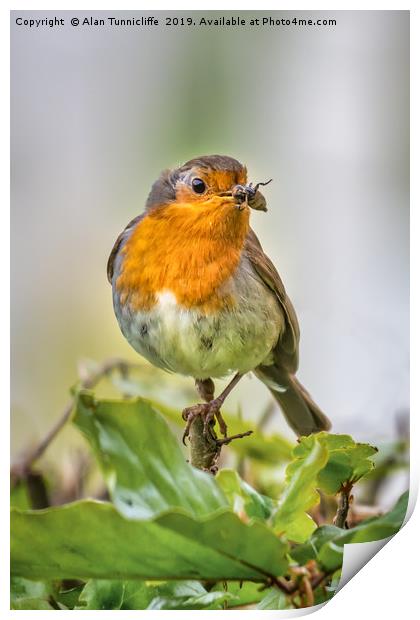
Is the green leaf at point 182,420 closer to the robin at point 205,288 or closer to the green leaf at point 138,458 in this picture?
the robin at point 205,288

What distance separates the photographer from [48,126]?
109 cm

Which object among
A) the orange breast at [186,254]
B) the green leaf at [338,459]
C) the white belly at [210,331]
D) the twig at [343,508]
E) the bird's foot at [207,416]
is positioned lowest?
the twig at [343,508]

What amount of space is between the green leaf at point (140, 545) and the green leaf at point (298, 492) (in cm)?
4

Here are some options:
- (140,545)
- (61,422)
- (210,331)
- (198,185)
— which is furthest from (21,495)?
(198,185)

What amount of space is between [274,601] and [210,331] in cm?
34

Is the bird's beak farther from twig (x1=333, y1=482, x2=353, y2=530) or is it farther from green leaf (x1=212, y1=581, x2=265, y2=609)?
green leaf (x1=212, y1=581, x2=265, y2=609)

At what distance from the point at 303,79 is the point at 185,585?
642 mm

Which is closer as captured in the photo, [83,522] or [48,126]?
[83,522]

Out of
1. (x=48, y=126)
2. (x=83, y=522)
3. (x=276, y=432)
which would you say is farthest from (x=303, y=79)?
(x=83, y=522)

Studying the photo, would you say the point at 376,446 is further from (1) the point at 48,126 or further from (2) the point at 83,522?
(1) the point at 48,126

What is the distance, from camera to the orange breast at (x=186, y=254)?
107 cm

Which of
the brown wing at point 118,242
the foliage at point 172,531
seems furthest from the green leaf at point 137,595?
the brown wing at point 118,242

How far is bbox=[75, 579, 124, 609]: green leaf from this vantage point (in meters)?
1.07

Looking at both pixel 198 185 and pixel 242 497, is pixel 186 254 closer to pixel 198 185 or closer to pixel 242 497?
pixel 198 185
